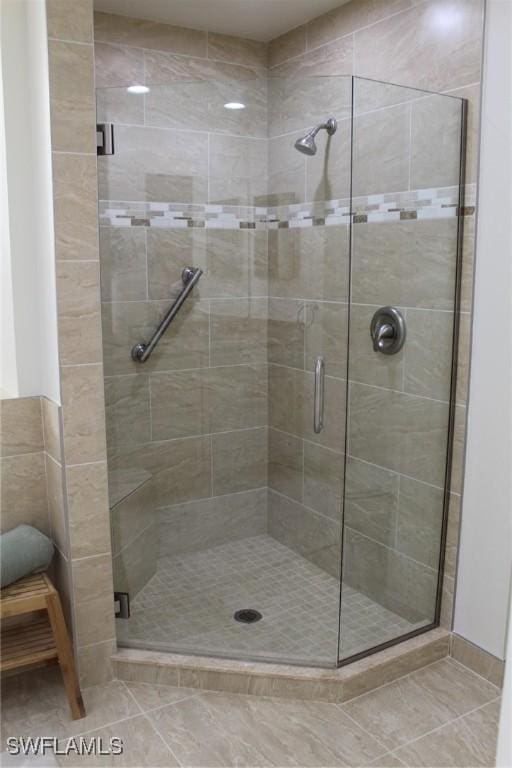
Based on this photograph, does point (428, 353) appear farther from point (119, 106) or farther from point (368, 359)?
point (119, 106)

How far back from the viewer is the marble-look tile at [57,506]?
7.02 ft

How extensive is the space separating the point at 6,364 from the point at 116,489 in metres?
0.56

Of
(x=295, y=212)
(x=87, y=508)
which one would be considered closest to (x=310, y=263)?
(x=295, y=212)

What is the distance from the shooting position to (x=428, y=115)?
7.19 ft

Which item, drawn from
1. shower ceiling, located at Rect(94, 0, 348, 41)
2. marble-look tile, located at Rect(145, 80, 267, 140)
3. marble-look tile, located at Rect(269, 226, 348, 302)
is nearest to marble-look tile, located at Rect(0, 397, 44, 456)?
marble-look tile, located at Rect(269, 226, 348, 302)

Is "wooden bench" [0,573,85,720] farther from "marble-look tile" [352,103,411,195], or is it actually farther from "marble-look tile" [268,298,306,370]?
"marble-look tile" [352,103,411,195]

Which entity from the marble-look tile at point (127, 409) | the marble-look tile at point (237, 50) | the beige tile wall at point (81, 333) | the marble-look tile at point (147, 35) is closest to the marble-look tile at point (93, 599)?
the beige tile wall at point (81, 333)

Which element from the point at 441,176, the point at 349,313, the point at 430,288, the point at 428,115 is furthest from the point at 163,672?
the point at 428,115

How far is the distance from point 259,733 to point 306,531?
2.18 ft

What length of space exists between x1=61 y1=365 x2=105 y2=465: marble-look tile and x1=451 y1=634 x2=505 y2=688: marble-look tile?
4.46 feet

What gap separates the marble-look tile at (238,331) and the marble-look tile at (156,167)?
14.3 inches

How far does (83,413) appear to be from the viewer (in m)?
2.09

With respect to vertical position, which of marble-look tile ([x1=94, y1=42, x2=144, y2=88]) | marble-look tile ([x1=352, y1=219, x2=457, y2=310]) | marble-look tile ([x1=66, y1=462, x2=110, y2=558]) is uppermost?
marble-look tile ([x1=94, y1=42, x2=144, y2=88])

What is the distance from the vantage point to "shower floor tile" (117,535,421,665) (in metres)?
2.26
